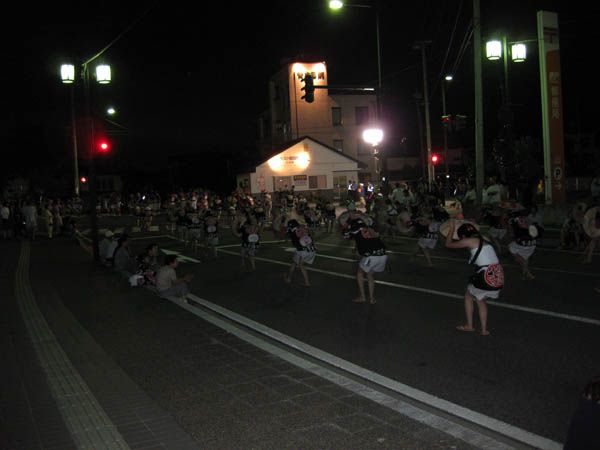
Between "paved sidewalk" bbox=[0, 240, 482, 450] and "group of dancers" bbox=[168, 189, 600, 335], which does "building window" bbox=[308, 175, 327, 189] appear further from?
"paved sidewalk" bbox=[0, 240, 482, 450]

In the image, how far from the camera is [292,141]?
54.5 metres

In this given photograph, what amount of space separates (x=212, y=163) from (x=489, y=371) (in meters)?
65.3

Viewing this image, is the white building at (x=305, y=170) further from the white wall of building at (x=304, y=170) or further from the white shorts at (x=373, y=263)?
the white shorts at (x=373, y=263)

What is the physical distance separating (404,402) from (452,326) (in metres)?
3.17

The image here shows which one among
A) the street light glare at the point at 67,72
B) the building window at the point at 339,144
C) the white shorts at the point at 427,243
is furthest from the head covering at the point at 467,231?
the building window at the point at 339,144

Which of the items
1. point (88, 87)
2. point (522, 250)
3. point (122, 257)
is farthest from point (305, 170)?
point (522, 250)

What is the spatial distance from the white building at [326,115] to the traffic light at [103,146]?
40.6m

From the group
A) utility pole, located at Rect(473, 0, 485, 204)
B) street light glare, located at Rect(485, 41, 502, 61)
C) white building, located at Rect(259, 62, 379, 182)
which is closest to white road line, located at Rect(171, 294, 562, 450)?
utility pole, located at Rect(473, 0, 485, 204)

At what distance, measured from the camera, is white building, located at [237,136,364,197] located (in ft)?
174

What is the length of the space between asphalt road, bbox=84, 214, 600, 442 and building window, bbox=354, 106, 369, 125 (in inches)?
1749

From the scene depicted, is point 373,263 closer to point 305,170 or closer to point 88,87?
point 88,87

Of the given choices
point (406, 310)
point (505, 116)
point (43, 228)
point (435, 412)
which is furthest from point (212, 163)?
point (435, 412)

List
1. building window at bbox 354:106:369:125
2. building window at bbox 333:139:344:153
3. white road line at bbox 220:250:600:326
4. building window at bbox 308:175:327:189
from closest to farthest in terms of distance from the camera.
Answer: white road line at bbox 220:250:600:326
building window at bbox 308:175:327:189
building window at bbox 333:139:344:153
building window at bbox 354:106:369:125

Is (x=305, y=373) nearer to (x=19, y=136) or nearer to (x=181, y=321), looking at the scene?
(x=181, y=321)
